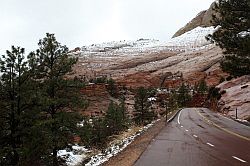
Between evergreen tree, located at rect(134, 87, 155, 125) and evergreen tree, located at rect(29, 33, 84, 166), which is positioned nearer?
evergreen tree, located at rect(29, 33, 84, 166)

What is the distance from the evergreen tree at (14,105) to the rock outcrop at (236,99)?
20825mm

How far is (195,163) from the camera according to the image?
42.4 feet

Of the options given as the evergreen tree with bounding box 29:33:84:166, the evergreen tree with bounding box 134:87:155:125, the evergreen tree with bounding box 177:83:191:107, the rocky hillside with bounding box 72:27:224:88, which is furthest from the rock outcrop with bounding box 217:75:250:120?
the rocky hillside with bounding box 72:27:224:88

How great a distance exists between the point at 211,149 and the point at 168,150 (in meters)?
1.70

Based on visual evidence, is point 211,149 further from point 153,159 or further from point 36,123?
point 36,123

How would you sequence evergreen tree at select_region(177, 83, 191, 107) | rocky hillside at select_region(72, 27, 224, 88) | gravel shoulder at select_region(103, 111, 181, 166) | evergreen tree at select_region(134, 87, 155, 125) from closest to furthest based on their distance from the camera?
gravel shoulder at select_region(103, 111, 181, 166), evergreen tree at select_region(134, 87, 155, 125), evergreen tree at select_region(177, 83, 191, 107), rocky hillside at select_region(72, 27, 224, 88)

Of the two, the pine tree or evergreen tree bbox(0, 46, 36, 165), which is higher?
the pine tree

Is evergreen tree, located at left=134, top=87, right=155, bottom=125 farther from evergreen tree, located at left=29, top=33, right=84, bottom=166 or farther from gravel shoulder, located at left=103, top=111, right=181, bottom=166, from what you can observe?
gravel shoulder, located at left=103, top=111, right=181, bottom=166

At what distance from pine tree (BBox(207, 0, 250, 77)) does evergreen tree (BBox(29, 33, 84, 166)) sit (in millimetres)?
10671

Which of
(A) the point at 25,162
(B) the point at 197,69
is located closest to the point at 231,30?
(A) the point at 25,162

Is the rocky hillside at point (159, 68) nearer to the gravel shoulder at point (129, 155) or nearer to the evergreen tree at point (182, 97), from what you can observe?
the evergreen tree at point (182, 97)

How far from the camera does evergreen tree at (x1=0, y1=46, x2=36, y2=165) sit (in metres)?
24.1

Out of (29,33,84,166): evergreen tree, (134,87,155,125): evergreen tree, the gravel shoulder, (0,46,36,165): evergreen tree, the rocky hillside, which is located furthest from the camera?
the rocky hillside

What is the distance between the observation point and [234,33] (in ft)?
82.8
